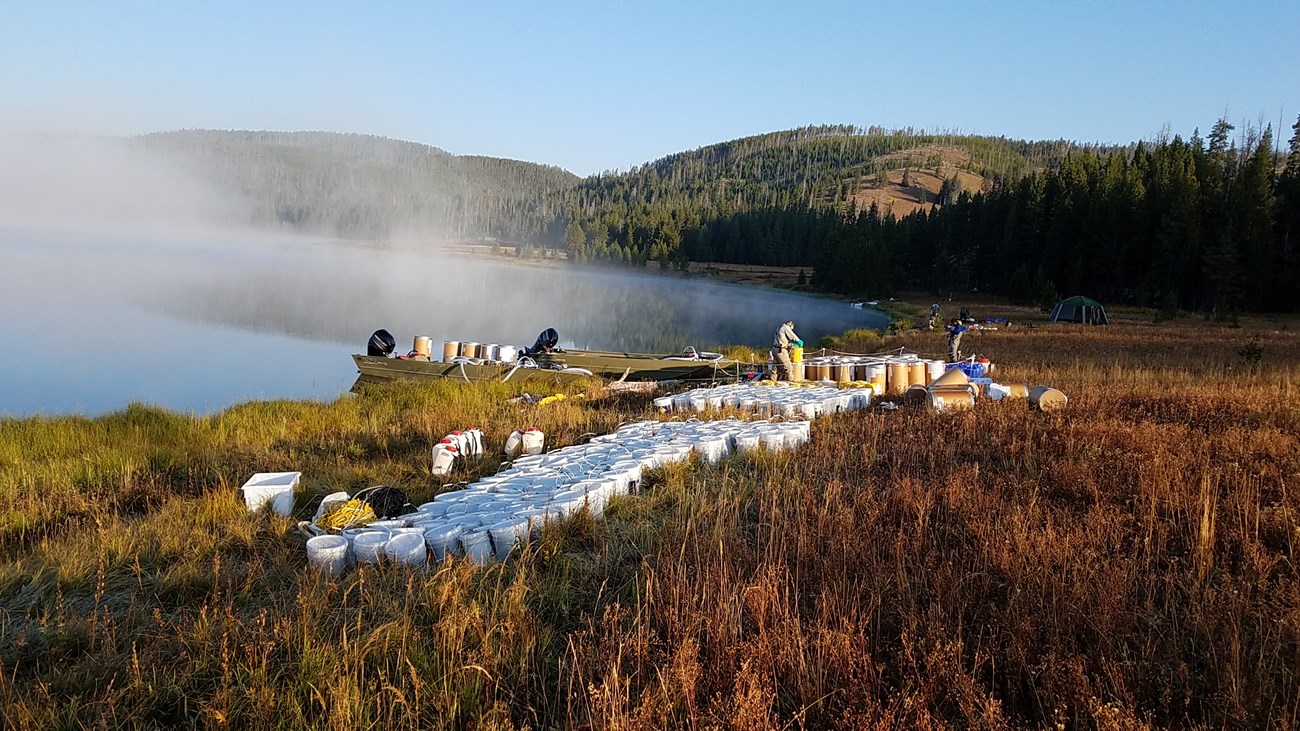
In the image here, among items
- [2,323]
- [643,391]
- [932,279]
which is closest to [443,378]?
[643,391]

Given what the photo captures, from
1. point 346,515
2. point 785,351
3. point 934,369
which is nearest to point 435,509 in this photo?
point 346,515

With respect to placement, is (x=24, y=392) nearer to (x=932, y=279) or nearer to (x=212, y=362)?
(x=212, y=362)

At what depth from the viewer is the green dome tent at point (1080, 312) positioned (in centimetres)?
4196

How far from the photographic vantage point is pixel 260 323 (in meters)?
35.0

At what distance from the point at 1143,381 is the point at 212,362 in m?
26.0

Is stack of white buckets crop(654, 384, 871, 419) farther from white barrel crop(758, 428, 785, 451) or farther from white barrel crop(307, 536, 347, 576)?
white barrel crop(307, 536, 347, 576)

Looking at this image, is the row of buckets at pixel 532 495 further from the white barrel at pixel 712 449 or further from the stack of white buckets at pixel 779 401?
the stack of white buckets at pixel 779 401

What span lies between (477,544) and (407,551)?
0.48 meters

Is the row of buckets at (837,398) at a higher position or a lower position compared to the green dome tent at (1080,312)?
lower

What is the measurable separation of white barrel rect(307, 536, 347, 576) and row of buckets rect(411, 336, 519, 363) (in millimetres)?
13227

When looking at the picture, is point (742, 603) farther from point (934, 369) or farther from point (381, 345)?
point (381, 345)

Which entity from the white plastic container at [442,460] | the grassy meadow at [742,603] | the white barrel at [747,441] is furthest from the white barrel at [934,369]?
the white plastic container at [442,460]

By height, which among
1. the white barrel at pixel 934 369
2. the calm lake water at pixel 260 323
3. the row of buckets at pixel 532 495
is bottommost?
the calm lake water at pixel 260 323

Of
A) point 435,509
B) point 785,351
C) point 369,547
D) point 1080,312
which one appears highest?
point 1080,312
